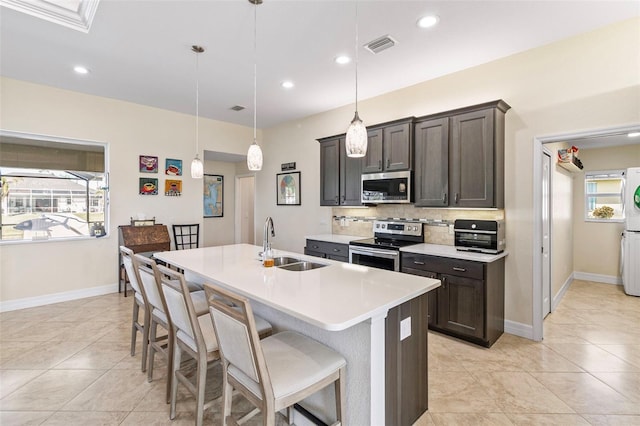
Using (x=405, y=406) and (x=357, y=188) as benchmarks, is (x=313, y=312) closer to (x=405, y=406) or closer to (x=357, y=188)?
(x=405, y=406)

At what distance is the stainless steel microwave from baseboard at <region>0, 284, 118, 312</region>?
4248 mm

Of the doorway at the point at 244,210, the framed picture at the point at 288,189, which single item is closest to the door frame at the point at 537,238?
the framed picture at the point at 288,189

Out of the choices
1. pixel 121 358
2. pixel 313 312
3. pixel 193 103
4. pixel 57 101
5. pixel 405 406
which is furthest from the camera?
pixel 193 103

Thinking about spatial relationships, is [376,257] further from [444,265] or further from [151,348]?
[151,348]

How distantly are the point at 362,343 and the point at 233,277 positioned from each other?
38.1 inches

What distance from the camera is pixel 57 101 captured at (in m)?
4.29

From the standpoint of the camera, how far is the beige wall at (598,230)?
16.9 ft

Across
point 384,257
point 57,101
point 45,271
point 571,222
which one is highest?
point 57,101

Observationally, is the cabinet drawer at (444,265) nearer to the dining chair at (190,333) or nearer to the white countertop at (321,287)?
the white countertop at (321,287)

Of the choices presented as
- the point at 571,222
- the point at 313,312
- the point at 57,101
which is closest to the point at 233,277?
the point at 313,312

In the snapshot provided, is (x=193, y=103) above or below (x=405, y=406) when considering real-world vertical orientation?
above

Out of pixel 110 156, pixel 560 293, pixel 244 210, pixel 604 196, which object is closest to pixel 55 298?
pixel 110 156

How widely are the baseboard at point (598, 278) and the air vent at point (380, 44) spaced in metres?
5.52

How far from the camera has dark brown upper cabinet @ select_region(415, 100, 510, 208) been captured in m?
3.10
